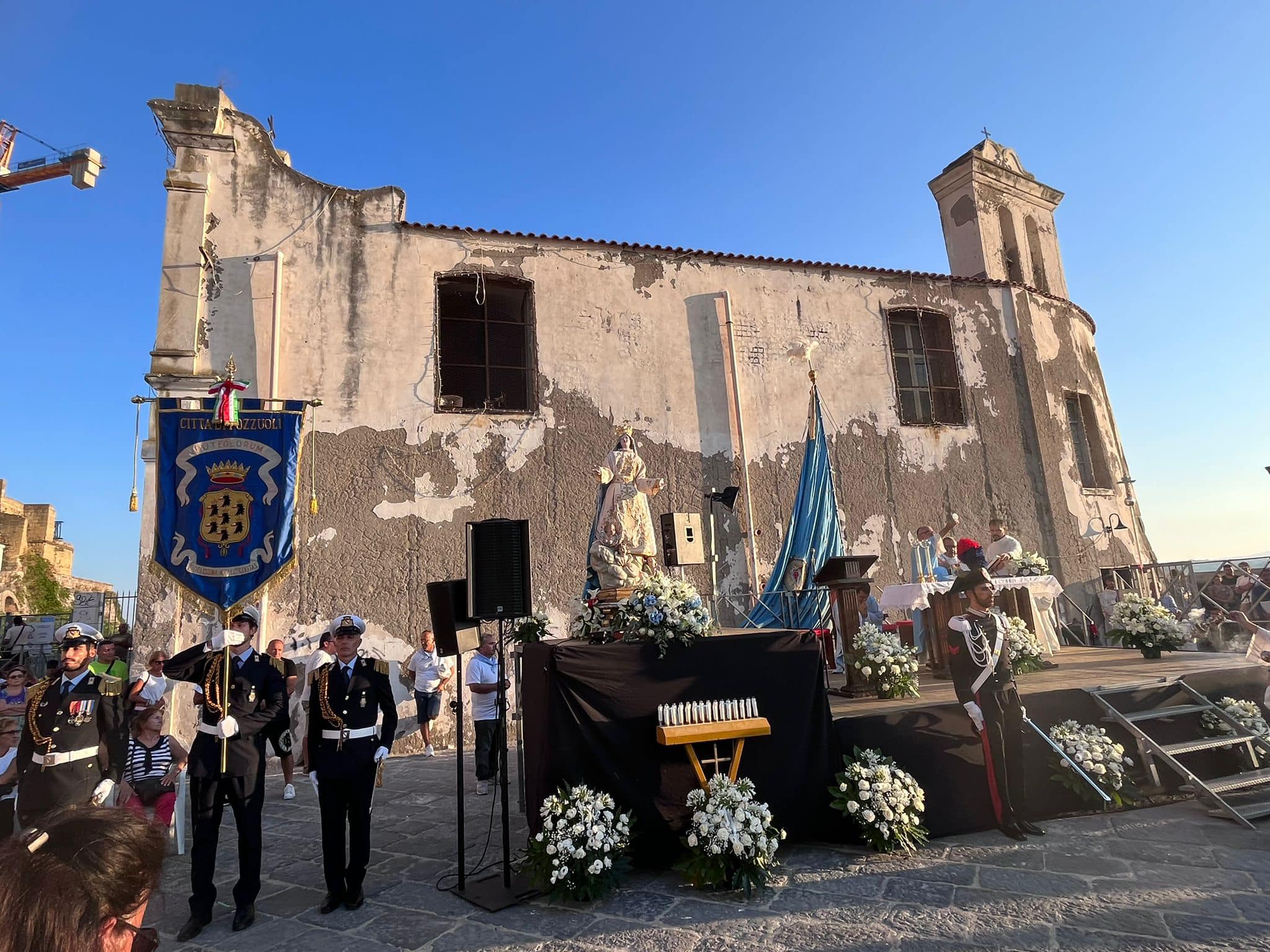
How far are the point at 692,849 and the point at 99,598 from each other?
16033 mm

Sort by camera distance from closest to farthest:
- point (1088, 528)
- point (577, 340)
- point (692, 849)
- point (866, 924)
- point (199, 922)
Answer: point (866, 924)
point (199, 922)
point (692, 849)
point (577, 340)
point (1088, 528)

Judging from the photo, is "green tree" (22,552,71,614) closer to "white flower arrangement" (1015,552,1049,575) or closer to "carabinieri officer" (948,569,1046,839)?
"white flower arrangement" (1015,552,1049,575)

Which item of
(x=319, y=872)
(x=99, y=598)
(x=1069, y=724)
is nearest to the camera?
(x=319, y=872)

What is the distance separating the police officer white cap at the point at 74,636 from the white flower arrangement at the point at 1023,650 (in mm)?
8337

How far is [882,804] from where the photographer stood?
16.7 feet

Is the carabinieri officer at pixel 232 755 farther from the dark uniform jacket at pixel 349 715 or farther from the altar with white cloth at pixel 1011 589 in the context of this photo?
the altar with white cloth at pixel 1011 589

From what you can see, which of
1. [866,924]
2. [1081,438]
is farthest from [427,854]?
[1081,438]

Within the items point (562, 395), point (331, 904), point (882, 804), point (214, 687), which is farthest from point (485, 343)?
point (882, 804)

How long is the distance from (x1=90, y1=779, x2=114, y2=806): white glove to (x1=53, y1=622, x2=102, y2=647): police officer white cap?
1.05 m

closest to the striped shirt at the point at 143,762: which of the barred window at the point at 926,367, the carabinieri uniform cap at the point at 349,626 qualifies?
the carabinieri uniform cap at the point at 349,626

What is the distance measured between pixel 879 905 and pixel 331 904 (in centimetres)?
352

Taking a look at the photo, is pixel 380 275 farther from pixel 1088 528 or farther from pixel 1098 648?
pixel 1088 528

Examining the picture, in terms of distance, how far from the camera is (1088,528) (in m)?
14.2

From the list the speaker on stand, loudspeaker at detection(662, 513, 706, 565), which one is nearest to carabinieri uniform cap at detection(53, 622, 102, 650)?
the speaker on stand
